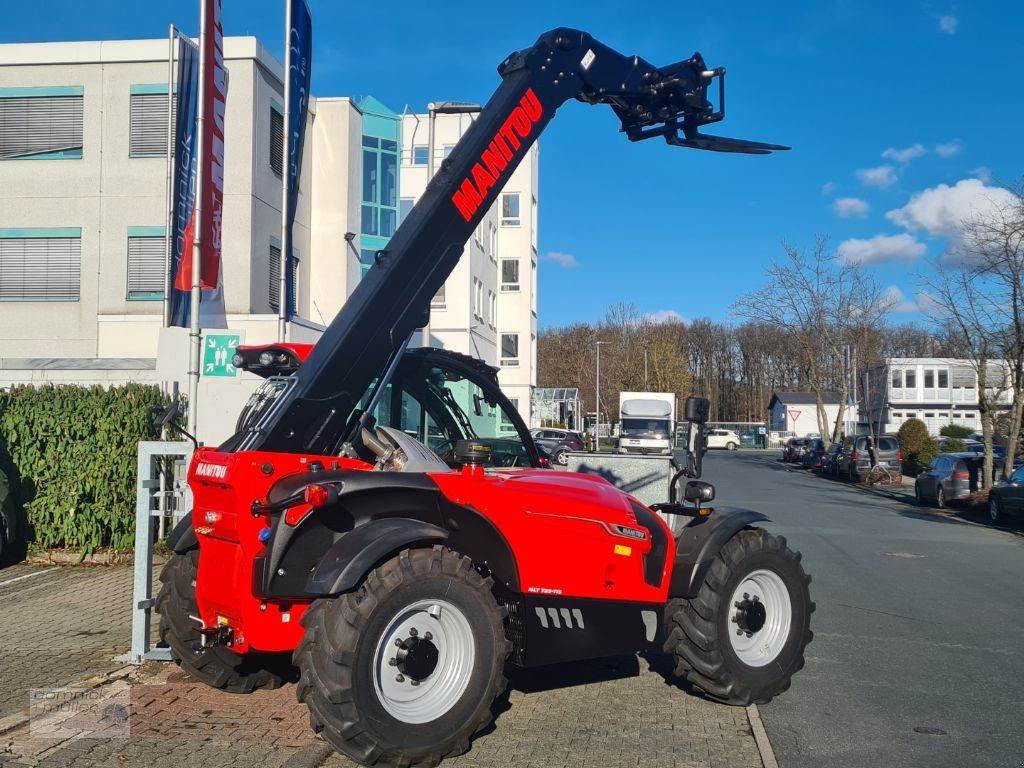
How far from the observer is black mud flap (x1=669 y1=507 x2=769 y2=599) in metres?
5.80

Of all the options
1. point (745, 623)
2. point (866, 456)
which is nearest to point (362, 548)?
point (745, 623)

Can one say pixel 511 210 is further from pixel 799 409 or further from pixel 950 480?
pixel 799 409

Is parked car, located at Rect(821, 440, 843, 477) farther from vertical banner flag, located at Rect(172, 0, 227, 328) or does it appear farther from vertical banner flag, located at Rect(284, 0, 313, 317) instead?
vertical banner flag, located at Rect(172, 0, 227, 328)

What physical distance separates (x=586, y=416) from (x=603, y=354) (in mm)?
5963

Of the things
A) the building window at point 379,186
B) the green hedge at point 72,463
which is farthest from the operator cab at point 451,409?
the building window at point 379,186

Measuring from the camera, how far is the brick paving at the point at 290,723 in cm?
495

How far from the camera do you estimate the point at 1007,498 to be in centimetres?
2009

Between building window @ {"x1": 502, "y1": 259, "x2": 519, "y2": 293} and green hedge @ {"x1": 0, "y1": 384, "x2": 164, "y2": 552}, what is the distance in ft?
137

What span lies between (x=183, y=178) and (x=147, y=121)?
5162 mm

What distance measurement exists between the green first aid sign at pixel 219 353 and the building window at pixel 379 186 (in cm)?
1324

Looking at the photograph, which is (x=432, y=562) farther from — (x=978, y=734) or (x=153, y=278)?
(x=153, y=278)

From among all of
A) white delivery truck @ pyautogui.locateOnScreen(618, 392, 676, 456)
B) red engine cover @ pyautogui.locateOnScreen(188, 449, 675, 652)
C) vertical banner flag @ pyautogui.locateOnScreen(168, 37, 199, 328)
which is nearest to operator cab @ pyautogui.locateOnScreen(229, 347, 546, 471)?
red engine cover @ pyautogui.locateOnScreen(188, 449, 675, 652)

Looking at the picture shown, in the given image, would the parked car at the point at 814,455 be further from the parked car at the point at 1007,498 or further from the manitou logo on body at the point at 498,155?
the manitou logo on body at the point at 498,155

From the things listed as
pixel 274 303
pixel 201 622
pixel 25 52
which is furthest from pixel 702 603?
pixel 25 52
